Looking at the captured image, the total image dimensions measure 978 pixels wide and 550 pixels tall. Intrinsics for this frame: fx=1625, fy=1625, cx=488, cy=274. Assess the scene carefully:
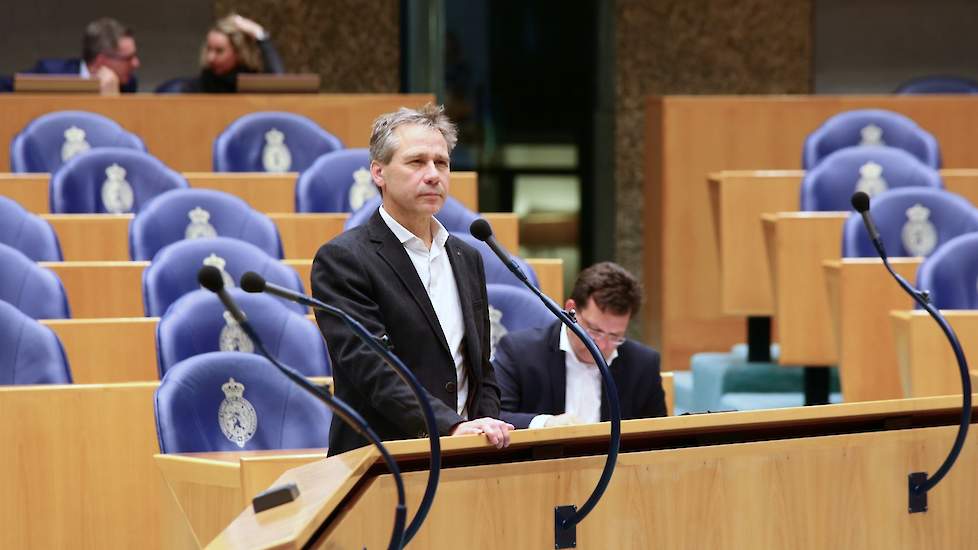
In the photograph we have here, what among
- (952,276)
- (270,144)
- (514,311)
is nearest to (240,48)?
(270,144)

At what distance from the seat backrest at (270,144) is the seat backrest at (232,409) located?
2.64m

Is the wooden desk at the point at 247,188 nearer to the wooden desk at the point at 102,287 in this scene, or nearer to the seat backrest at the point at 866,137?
the wooden desk at the point at 102,287

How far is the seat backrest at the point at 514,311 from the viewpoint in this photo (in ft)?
11.6

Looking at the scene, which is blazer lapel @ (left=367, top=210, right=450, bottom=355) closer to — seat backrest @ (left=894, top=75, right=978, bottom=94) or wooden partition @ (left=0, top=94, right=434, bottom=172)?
wooden partition @ (left=0, top=94, right=434, bottom=172)

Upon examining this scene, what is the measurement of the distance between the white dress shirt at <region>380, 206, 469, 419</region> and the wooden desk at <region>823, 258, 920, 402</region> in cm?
201

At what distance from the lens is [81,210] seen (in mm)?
4867

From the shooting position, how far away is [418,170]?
2164 millimetres

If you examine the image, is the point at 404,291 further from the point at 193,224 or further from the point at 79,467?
the point at 193,224

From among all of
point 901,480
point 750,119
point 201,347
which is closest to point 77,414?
point 201,347

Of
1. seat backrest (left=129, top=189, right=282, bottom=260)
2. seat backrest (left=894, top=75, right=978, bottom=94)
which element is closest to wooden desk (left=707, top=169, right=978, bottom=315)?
seat backrest (left=129, top=189, right=282, bottom=260)

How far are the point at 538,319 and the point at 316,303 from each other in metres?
1.90

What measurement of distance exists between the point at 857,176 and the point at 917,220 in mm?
561

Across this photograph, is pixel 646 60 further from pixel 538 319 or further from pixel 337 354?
pixel 337 354

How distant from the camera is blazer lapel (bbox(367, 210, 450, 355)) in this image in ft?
7.17
